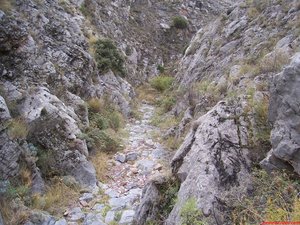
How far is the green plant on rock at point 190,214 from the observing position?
376 centimetres

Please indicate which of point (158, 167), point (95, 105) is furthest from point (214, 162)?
point (95, 105)

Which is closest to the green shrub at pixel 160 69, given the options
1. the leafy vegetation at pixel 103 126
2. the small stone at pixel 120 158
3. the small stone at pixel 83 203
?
the leafy vegetation at pixel 103 126

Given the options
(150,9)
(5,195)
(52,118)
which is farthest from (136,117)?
(150,9)

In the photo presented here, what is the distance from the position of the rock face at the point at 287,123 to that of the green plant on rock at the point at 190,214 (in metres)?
1.11

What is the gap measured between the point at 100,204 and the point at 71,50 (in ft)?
17.5

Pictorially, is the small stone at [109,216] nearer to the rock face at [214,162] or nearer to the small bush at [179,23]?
the rock face at [214,162]

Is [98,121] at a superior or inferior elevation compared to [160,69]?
inferior

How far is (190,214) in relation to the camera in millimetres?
3811

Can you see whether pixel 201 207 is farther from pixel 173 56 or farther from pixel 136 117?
pixel 173 56

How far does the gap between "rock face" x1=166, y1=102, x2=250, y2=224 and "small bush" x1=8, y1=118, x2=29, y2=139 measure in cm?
281

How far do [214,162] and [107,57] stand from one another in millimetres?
8363

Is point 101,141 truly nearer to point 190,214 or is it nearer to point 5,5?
point 5,5

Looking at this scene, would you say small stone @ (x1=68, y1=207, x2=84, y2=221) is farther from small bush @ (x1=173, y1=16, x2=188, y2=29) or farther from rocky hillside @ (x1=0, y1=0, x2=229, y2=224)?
small bush @ (x1=173, y1=16, x2=188, y2=29)

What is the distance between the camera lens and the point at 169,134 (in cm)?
870
